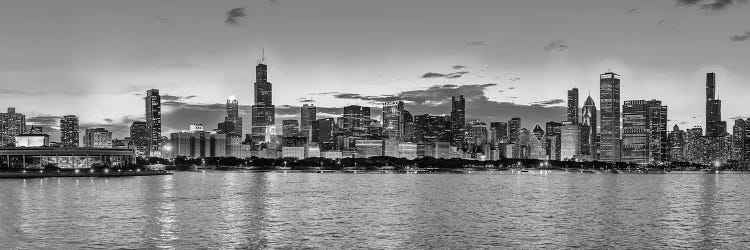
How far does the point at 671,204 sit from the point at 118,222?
6589 centimetres

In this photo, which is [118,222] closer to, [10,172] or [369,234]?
[369,234]

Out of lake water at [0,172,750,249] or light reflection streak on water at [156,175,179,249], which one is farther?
lake water at [0,172,750,249]

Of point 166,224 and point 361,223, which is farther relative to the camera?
point 361,223

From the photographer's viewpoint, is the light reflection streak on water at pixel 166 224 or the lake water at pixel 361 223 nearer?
the light reflection streak on water at pixel 166 224

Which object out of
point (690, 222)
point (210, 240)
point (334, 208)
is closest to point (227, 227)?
point (210, 240)

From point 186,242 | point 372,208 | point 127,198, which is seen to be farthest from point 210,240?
point 127,198

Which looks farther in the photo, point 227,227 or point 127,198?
point 127,198

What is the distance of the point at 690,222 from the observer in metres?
70.2

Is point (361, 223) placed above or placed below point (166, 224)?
below

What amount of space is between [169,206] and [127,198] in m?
17.7

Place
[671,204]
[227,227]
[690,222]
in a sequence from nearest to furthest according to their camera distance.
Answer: [227,227] < [690,222] < [671,204]

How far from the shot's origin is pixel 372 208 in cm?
8388

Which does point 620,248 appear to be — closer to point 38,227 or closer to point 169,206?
point 38,227

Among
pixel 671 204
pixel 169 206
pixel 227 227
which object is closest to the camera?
pixel 227 227
